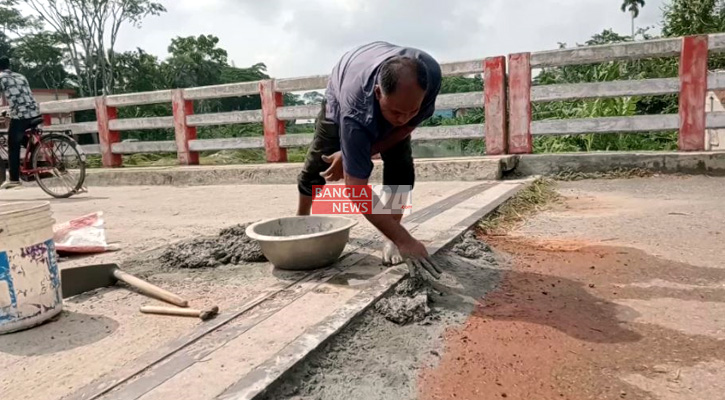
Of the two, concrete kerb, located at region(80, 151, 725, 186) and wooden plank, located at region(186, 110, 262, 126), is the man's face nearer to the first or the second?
concrete kerb, located at region(80, 151, 725, 186)

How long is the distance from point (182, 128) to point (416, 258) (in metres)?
Result: 6.54

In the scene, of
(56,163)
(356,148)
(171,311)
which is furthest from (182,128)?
(356,148)

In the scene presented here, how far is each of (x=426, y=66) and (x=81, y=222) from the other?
2393 millimetres

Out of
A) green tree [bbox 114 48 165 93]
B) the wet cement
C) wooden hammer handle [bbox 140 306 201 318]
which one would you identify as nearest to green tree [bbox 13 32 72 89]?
green tree [bbox 114 48 165 93]

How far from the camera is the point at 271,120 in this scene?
738 cm

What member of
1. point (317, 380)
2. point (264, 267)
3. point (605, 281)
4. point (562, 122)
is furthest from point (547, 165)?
point (317, 380)

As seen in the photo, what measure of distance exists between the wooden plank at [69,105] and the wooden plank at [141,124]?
0.52 meters

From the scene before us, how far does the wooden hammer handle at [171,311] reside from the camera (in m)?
2.03

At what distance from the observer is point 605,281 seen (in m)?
2.49

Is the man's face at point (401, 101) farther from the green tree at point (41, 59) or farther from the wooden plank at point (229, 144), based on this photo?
the green tree at point (41, 59)

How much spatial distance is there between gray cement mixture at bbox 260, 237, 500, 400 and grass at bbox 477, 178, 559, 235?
1134 millimetres

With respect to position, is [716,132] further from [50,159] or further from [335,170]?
[50,159]

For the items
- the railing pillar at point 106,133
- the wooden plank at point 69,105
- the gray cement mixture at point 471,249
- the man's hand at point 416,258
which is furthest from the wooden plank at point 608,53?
the wooden plank at point 69,105

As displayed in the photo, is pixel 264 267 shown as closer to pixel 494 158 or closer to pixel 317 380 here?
pixel 317 380
